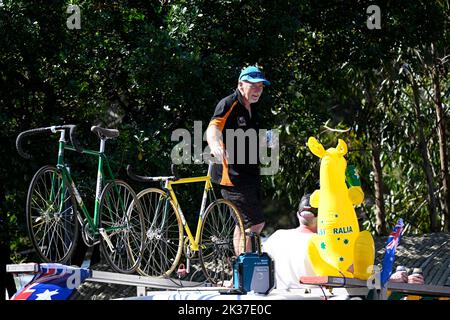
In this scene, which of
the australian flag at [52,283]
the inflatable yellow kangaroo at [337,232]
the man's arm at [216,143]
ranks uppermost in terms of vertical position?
the man's arm at [216,143]

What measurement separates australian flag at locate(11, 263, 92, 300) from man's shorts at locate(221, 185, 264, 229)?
2.48 m

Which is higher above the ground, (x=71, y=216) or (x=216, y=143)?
(x=216, y=143)

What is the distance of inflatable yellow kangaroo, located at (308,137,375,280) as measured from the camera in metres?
6.53

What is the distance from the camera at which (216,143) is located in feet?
25.3

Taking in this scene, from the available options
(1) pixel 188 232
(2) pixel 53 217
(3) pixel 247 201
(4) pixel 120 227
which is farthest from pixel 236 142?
(2) pixel 53 217

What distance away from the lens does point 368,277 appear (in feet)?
20.9

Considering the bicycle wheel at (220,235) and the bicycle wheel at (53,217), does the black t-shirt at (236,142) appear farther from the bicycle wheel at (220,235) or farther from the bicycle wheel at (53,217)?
the bicycle wheel at (53,217)

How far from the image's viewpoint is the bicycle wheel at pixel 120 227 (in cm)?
719

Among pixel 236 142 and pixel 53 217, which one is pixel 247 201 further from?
pixel 53 217

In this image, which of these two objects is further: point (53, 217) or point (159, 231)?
point (159, 231)

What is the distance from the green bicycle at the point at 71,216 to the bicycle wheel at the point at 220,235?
32.1 inches

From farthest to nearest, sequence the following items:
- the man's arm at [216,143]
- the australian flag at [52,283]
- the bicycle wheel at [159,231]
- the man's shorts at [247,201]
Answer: the man's shorts at [247,201] → the bicycle wheel at [159,231] → the man's arm at [216,143] → the australian flag at [52,283]

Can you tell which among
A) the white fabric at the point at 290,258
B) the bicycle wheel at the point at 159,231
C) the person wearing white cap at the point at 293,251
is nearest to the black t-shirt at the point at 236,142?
the bicycle wheel at the point at 159,231

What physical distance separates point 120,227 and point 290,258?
1231 millimetres
